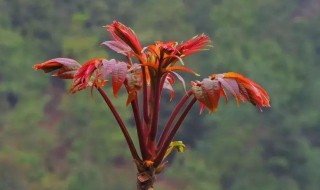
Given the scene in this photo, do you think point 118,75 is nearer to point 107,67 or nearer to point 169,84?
point 107,67

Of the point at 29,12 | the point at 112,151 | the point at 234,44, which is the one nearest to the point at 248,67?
the point at 234,44

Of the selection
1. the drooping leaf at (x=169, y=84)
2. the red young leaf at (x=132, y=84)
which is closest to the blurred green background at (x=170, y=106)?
the drooping leaf at (x=169, y=84)

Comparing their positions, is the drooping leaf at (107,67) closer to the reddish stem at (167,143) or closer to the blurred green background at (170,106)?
the reddish stem at (167,143)

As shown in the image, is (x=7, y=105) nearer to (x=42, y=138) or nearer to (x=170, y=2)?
(x=42, y=138)

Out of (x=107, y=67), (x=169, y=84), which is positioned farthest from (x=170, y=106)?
(x=107, y=67)

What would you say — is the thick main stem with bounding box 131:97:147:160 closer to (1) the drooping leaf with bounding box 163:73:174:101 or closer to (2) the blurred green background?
(1) the drooping leaf with bounding box 163:73:174:101
